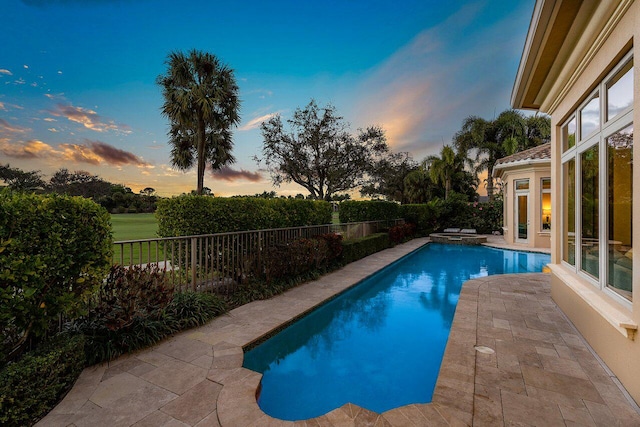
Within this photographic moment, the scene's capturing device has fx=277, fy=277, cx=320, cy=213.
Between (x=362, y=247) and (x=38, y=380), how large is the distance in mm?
9431

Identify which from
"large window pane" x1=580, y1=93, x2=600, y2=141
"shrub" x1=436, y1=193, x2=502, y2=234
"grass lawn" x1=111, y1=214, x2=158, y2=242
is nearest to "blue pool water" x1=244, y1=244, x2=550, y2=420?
"large window pane" x1=580, y1=93, x2=600, y2=141

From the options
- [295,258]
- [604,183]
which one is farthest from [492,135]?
[604,183]

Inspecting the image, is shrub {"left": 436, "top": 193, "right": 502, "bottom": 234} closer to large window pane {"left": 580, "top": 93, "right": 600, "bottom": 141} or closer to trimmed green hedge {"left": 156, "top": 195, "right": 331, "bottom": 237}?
trimmed green hedge {"left": 156, "top": 195, "right": 331, "bottom": 237}

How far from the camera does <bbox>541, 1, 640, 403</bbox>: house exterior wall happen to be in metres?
2.44

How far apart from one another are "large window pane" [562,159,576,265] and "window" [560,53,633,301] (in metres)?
0.02

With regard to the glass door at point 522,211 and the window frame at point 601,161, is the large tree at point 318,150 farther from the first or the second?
the window frame at point 601,161

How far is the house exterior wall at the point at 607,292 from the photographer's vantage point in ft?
8.00

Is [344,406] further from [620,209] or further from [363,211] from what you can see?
[363,211]

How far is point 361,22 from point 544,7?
8890mm

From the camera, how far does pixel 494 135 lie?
1059 inches

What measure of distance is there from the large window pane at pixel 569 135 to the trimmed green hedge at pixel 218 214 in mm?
6004

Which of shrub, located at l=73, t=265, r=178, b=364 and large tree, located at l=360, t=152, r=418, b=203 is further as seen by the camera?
large tree, located at l=360, t=152, r=418, b=203

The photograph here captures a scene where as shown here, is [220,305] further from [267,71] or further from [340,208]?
[267,71]

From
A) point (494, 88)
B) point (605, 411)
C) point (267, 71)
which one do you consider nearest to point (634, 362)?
point (605, 411)
